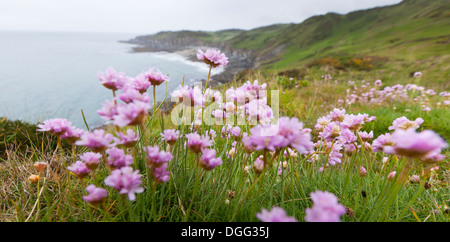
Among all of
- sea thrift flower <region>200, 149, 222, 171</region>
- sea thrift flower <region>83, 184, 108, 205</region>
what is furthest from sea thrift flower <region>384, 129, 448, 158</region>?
sea thrift flower <region>83, 184, 108, 205</region>

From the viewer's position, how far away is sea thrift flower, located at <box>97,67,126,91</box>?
3.35 ft

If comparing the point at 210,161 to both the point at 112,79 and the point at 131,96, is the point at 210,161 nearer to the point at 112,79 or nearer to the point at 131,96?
the point at 131,96

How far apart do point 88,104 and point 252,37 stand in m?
103

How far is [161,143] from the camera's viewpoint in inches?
91.8

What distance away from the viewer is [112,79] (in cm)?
102

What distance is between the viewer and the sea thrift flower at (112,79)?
3.35 ft

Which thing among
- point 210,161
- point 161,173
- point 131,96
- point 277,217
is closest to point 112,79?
point 131,96

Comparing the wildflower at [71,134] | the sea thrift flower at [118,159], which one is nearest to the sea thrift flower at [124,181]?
the sea thrift flower at [118,159]

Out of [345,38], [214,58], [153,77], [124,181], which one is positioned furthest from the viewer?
[345,38]

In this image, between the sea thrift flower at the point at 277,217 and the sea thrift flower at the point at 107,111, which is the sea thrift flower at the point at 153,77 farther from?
the sea thrift flower at the point at 277,217

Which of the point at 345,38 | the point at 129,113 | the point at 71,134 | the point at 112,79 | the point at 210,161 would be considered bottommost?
the point at 210,161

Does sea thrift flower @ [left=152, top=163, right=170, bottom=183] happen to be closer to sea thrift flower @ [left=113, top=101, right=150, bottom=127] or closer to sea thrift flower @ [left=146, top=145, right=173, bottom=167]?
sea thrift flower @ [left=146, top=145, right=173, bottom=167]
